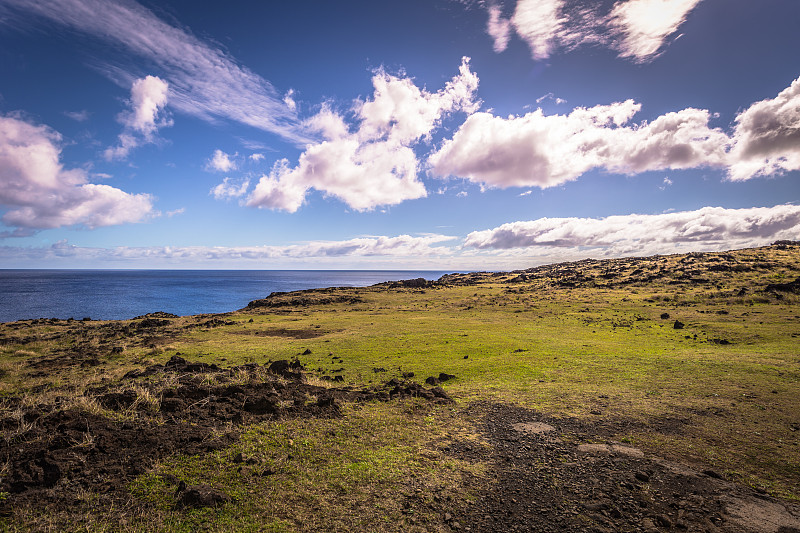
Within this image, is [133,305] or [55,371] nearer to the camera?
[55,371]

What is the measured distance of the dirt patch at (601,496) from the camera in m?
7.55

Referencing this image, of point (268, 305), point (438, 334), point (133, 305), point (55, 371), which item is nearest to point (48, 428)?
point (55, 371)

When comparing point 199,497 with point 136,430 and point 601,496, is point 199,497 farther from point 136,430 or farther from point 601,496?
point 601,496

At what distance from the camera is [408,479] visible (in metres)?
9.09

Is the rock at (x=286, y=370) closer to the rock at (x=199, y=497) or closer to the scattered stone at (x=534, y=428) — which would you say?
the rock at (x=199, y=497)

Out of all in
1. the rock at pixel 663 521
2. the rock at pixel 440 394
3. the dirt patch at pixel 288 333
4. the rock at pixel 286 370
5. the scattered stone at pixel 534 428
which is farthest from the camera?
the dirt patch at pixel 288 333

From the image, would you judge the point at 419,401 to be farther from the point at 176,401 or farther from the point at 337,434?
the point at 176,401

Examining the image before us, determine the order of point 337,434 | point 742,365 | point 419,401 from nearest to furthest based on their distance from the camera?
point 337,434 → point 419,401 → point 742,365

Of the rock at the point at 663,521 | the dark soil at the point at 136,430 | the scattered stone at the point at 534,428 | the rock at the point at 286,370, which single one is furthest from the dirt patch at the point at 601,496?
the rock at the point at 286,370

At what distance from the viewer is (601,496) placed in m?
8.52

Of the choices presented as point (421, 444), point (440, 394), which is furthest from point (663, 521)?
point (440, 394)

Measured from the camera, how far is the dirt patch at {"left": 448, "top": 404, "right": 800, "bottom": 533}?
755 cm

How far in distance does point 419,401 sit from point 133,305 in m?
127

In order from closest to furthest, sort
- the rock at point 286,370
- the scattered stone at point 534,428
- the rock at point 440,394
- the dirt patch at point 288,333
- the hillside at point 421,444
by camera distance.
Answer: the hillside at point 421,444
the scattered stone at point 534,428
the rock at point 440,394
the rock at point 286,370
the dirt patch at point 288,333
